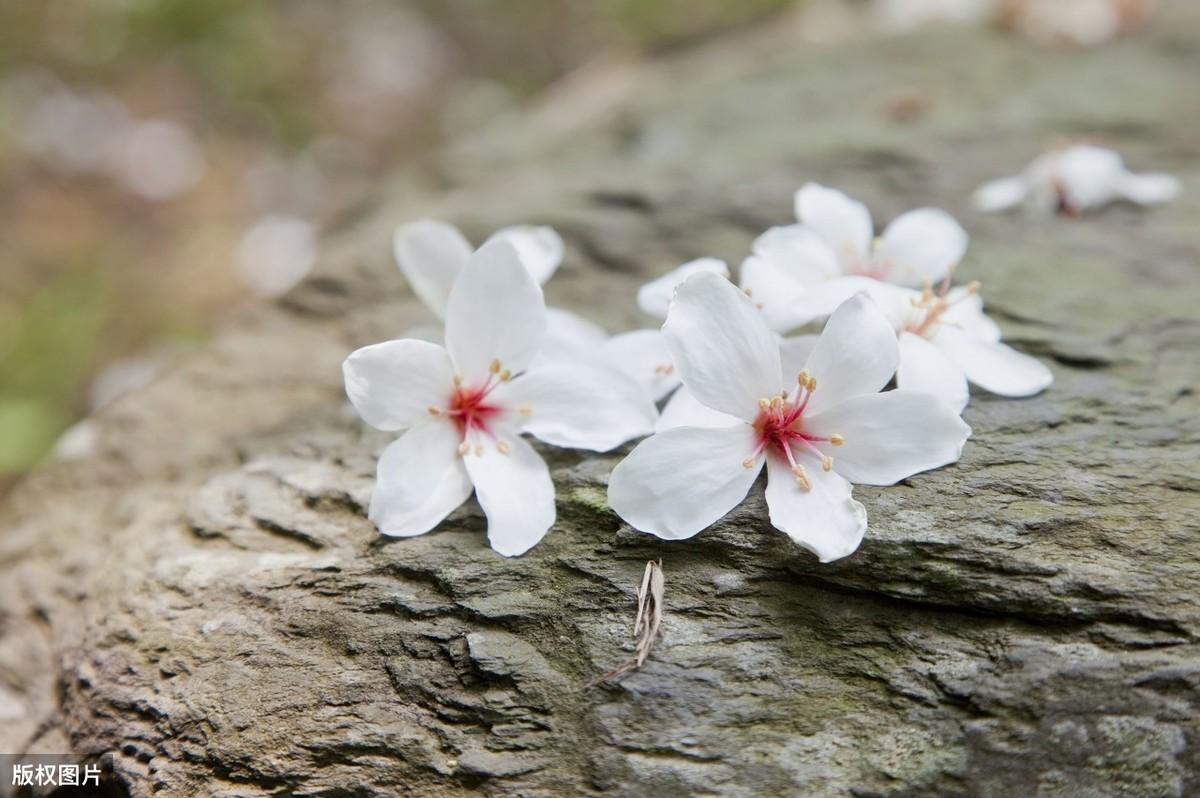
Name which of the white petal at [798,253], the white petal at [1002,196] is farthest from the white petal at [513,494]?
the white petal at [1002,196]

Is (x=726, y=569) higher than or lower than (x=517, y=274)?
lower

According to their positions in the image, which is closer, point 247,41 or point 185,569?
point 185,569

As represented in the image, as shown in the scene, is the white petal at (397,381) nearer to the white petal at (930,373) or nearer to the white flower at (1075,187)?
the white petal at (930,373)

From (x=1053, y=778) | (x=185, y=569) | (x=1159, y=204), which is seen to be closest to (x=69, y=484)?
(x=185, y=569)

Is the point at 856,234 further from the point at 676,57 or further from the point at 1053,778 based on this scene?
the point at 676,57

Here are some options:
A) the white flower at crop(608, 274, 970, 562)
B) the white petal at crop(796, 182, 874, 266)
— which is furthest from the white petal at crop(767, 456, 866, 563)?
the white petal at crop(796, 182, 874, 266)

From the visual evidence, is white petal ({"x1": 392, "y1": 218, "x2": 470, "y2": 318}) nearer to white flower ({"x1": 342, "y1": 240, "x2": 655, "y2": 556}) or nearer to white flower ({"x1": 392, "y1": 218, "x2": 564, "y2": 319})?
white flower ({"x1": 392, "y1": 218, "x2": 564, "y2": 319})
